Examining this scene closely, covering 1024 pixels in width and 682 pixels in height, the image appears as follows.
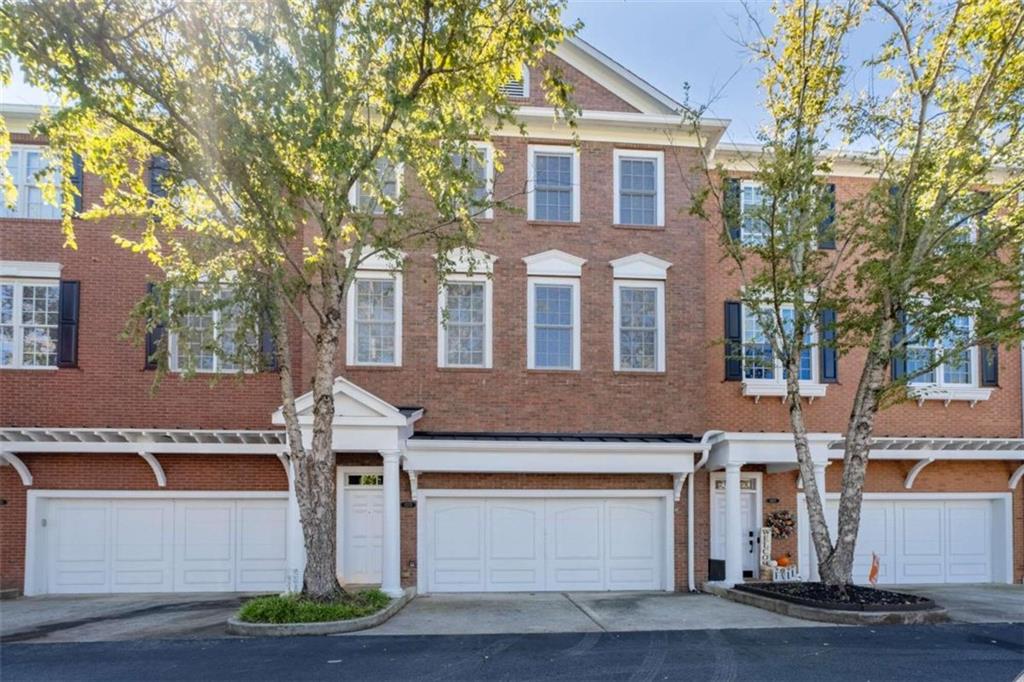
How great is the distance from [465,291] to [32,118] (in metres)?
9.17

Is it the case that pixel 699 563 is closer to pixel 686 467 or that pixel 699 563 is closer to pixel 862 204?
pixel 686 467

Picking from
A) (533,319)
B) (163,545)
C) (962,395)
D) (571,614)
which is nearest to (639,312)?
(533,319)

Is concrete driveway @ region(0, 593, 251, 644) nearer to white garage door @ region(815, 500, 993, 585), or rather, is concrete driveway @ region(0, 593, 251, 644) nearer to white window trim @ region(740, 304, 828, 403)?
white window trim @ region(740, 304, 828, 403)

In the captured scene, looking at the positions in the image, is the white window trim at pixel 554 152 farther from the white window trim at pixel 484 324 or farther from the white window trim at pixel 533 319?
the white window trim at pixel 484 324

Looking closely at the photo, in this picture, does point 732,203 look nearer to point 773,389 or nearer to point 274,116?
point 773,389

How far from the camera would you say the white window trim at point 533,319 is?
14273 mm

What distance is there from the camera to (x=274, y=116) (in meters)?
9.27

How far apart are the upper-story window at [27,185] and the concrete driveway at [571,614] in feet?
34.6

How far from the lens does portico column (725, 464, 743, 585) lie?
13.3m

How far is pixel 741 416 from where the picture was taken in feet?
48.8

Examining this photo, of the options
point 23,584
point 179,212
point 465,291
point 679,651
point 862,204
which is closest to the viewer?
point 679,651

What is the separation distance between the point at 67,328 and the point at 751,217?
1284 centimetres

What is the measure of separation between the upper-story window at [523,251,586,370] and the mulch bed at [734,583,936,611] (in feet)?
17.8

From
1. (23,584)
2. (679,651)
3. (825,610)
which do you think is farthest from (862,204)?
(23,584)
